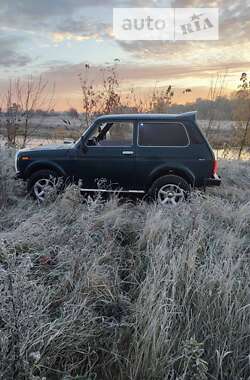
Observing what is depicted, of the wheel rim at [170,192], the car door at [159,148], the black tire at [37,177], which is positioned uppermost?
the car door at [159,148]

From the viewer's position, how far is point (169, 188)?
22.5ft

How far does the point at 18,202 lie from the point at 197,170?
10.4ft

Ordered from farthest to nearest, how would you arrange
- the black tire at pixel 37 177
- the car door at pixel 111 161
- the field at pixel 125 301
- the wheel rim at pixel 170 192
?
the black tire at pixel 37 177 → the car door at pixel 111 161 → the wheel rim at pixel 170 192 → the field at pixel 125 301

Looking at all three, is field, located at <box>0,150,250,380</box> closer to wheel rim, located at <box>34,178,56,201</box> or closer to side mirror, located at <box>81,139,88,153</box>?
wheel rim, located at <box>34,178,56,201</box>

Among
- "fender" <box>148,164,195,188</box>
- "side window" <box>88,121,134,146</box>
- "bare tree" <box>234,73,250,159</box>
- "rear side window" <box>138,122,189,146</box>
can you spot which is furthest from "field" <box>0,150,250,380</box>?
"bare tree" <box>234,73,250,159</box>

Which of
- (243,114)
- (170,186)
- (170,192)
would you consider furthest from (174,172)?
(243,114)

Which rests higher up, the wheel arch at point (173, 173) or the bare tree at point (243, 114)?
the bare tree at point (243, 114)

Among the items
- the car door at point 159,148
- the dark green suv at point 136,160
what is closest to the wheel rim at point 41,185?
the dark green suv at point 136,160

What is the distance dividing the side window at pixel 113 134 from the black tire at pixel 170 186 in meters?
0.89

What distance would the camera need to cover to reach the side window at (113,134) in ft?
23.0

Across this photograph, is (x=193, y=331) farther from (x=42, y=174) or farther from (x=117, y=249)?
(x=42, y=174)

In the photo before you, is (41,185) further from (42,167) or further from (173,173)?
(173,173)

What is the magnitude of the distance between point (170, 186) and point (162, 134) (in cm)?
94

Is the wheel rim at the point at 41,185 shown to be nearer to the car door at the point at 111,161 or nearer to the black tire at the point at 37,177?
the black tire at the point at 37,177
